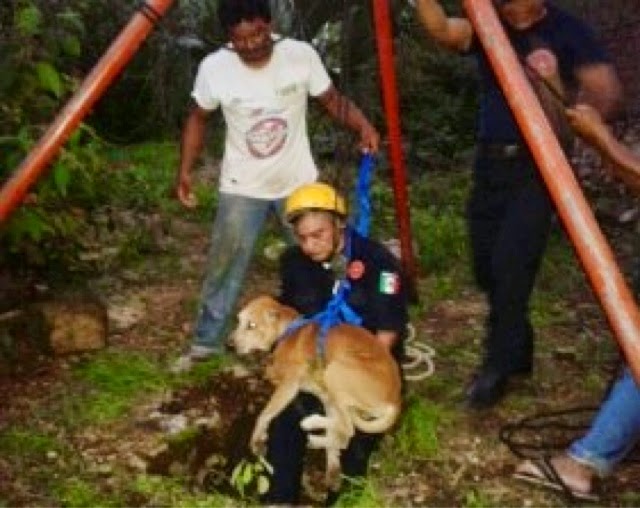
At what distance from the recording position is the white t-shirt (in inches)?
176

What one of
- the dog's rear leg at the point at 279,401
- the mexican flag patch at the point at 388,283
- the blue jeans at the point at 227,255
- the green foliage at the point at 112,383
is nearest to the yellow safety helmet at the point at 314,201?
the mexican flag patch at the point at 388,283

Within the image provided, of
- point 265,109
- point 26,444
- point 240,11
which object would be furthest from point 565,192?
point 26,444

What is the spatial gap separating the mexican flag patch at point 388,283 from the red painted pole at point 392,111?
39.4 inches

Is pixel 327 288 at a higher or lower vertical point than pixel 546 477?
higher

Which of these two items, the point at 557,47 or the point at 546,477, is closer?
the point at 546,477

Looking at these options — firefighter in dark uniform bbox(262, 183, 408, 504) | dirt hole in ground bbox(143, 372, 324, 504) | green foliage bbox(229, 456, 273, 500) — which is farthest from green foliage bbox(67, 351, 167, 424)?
firefighter in dark uniform bbox(262, 183, 408, 504)

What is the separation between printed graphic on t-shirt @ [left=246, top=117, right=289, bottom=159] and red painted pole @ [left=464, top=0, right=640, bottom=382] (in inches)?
77.5

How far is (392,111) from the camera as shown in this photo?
15.0 ft

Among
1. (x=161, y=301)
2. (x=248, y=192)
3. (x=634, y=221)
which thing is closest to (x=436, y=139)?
(x=634, y=221)

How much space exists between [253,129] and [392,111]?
655 mm

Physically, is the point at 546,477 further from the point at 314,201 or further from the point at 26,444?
the point at 26,444

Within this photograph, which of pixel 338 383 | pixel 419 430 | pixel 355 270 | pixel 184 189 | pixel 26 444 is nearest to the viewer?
pixel 338 383

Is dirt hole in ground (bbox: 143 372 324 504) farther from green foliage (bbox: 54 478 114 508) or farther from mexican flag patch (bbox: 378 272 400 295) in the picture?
mexican flag patch (bbox: 378 272 400 295)

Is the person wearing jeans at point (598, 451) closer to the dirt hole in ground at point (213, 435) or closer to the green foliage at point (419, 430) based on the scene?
the green foliage at point (419, 430)
